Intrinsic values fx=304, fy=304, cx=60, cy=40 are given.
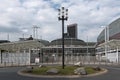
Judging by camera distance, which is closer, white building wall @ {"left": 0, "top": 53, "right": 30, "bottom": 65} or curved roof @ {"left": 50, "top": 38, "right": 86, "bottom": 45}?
white building wall @ {"left": 0, "top": 53, "right": 30, "bottom": 65}

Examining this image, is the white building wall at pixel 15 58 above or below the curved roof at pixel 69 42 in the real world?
below

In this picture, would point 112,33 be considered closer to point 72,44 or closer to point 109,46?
point 72,44

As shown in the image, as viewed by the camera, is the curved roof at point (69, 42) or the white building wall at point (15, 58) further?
the curved roof at point (69, 42)

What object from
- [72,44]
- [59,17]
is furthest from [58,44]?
[59,17]

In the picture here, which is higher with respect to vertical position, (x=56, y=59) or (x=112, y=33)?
(x=112, y=33)

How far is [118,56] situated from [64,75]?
57.2 m

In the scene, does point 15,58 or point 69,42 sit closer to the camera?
point 15,58

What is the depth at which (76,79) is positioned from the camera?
3112cm

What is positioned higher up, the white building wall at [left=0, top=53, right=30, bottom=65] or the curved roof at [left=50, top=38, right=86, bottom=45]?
the curved roof at [left=50, top=38, right=86, bottom=45]

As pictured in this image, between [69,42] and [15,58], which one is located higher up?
[69,42]

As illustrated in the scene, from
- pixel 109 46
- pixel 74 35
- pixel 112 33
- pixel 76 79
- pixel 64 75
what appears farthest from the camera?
pixel 74 35

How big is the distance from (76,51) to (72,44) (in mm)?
10675

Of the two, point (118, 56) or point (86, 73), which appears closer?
point (86, 73)

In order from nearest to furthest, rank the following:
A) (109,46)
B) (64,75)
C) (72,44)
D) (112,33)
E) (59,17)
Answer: (64,75), (59,17), (109,46), (112,33), (72,44)
